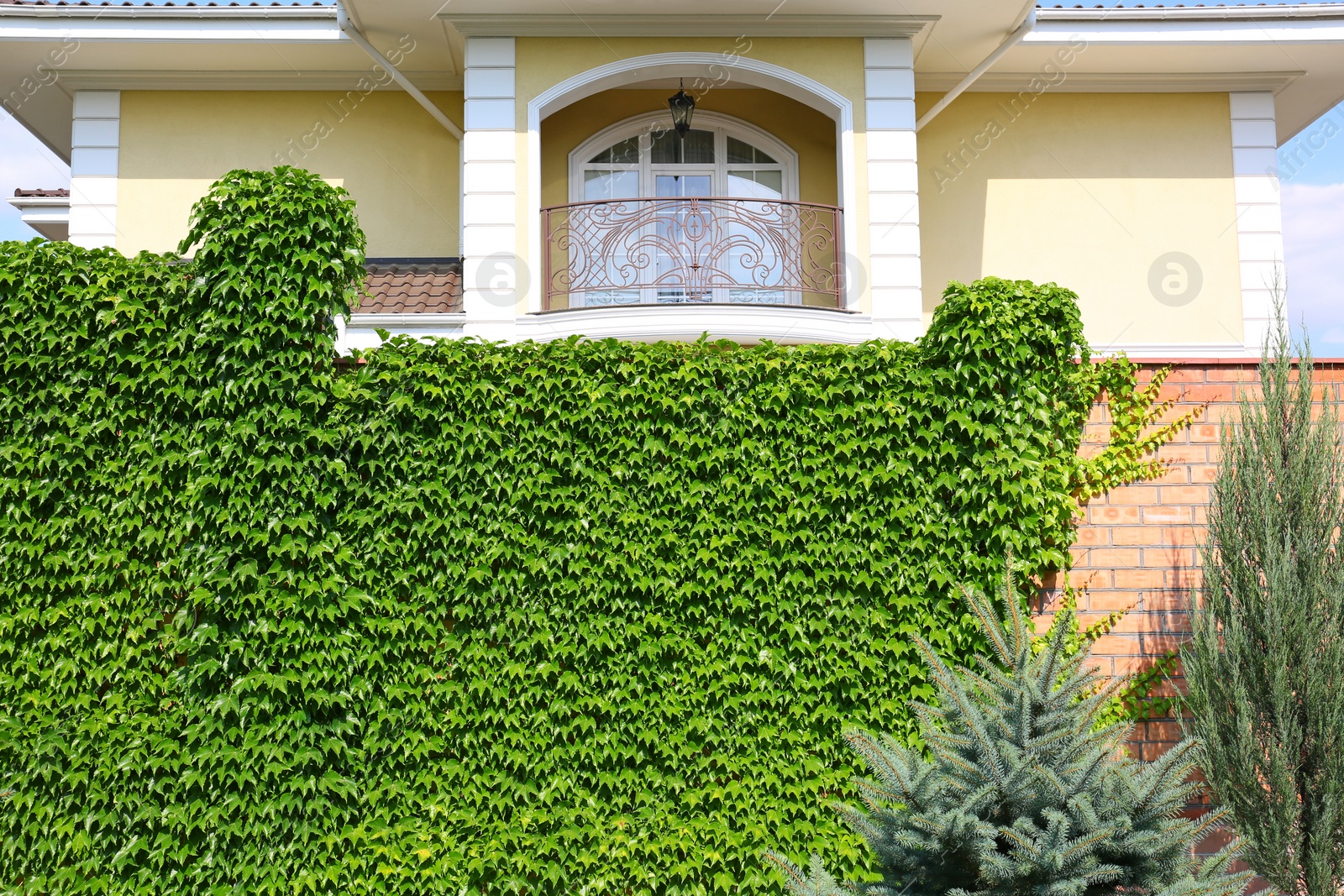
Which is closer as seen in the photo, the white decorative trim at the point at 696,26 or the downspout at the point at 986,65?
the white decorative trim at the point at 696,26

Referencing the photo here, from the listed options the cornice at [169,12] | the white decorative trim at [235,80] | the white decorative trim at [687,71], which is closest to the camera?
the white decorative trim at [687,71]

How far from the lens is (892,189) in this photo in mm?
8281

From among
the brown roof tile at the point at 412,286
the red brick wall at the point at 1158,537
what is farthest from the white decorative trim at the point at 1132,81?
the red brick wall at the point at 1158,537

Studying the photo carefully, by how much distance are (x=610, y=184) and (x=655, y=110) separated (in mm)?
874

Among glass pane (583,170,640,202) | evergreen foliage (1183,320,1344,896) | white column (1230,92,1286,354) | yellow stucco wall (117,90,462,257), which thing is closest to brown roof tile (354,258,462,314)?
yellow stucco wall (117,90,462,257)

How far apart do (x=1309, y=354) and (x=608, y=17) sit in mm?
5988

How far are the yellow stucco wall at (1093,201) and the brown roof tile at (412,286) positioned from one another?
4648mm

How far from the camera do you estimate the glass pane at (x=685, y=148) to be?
9.66 m

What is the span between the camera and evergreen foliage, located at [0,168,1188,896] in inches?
180

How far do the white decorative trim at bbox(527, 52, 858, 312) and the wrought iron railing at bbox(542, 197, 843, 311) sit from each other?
0.17m

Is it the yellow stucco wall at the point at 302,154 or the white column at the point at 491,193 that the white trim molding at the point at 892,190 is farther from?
the yellow stucco wall at the point at 302,154

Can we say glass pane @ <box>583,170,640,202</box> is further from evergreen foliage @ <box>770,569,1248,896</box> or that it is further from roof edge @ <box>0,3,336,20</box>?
evergreen foliage @ <box>770,569,1248,896</box>

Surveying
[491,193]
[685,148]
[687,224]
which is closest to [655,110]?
[685,148]

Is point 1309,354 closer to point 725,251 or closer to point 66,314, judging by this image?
point 725,251
